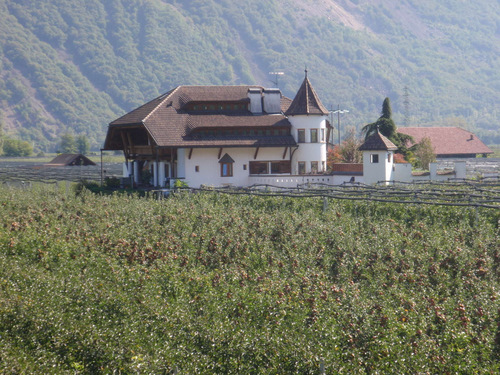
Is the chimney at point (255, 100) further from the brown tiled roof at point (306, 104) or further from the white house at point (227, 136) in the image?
the brown tiled roof at point (306, 104)

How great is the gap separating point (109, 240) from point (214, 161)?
29.0 metres

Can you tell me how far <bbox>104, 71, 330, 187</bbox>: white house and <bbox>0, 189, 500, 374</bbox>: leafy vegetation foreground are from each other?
79.1ft

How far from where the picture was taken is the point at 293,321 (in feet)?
52.3

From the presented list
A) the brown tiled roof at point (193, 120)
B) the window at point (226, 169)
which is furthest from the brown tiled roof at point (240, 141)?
the window at point (226, 169)

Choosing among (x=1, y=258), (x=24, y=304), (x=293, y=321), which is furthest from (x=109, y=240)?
(x=293, y=321)

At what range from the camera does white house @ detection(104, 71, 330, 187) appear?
172ft

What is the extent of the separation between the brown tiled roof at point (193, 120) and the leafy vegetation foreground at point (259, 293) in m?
23.6

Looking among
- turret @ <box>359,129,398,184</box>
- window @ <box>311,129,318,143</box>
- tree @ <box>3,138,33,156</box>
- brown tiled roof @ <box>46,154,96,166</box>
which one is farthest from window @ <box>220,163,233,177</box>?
tree @ <box>3,138,33,156</box>

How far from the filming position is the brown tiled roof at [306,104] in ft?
181

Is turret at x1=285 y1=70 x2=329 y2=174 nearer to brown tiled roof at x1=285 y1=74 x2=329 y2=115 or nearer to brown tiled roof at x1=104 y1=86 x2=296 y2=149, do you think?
brown tiled roof at x1=285 y1=74 x2=329 y2=115

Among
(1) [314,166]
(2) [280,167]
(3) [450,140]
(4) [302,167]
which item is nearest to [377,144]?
(1) [314,166]

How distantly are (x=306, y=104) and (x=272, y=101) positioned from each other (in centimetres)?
332

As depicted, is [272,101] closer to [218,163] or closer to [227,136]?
[227,136]

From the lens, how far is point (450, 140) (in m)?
101
